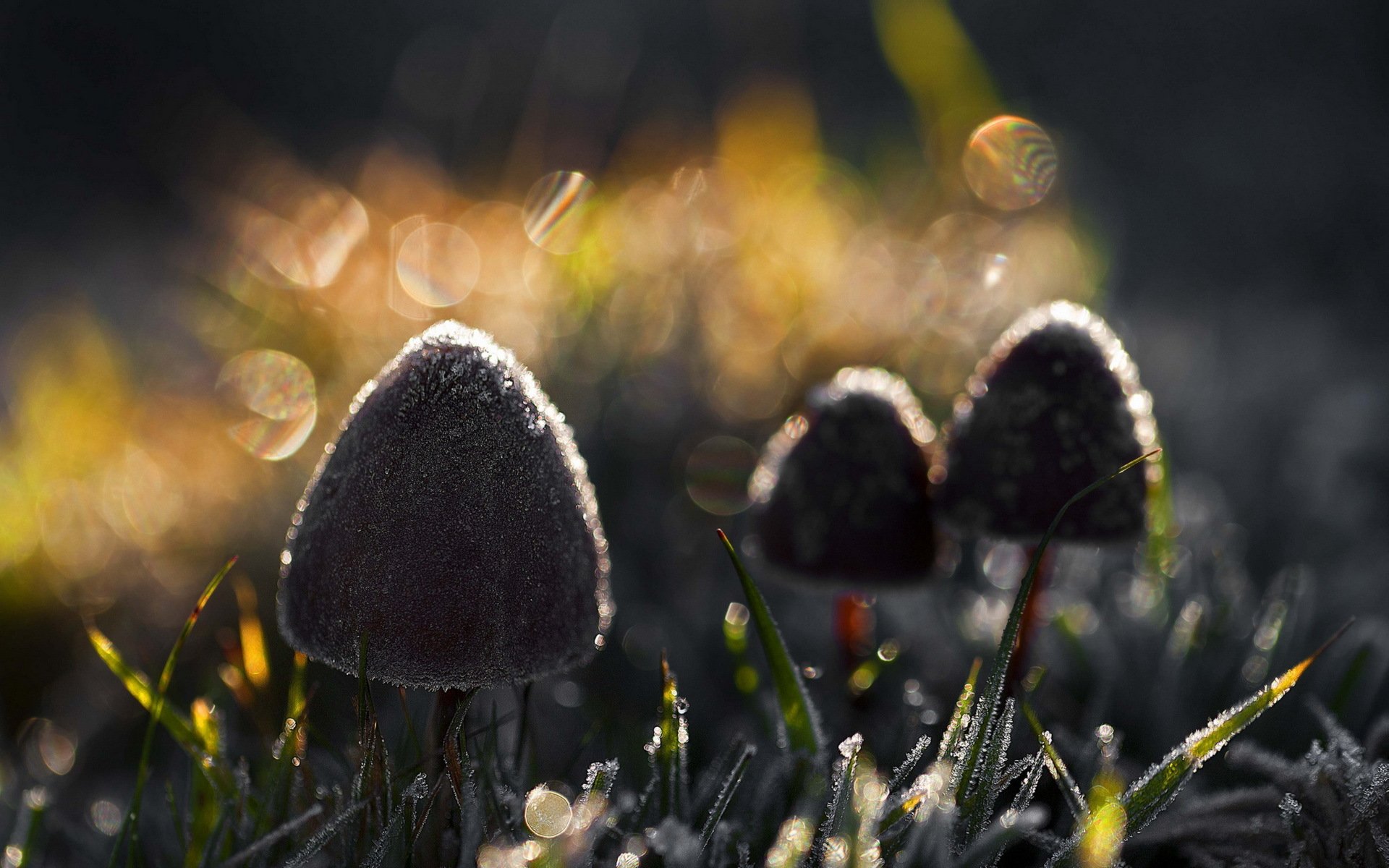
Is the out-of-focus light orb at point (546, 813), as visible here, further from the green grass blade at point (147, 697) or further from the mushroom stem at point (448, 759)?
the green grass blade at point (147, 697)

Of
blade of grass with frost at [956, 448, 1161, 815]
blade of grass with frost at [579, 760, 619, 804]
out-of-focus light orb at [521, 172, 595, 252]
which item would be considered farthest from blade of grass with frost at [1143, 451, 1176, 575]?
out-of-focus light orb at [521, 172, 595, 252]

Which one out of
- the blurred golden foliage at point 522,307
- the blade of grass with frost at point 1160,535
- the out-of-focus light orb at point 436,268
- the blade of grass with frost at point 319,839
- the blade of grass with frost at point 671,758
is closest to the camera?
the blade of grass with frost at point 319,839

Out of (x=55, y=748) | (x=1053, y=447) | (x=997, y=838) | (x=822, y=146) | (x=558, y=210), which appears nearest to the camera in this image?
(x=997, y=838)

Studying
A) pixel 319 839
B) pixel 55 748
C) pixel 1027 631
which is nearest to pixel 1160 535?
pixel 1027 631

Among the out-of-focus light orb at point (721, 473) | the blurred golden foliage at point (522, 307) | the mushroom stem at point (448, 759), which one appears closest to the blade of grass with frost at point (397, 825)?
the mushroom stem at point (448, 759)

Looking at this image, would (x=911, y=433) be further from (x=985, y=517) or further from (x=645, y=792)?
(x=645, y=792)

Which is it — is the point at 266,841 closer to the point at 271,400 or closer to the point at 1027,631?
the point at 1027,631
